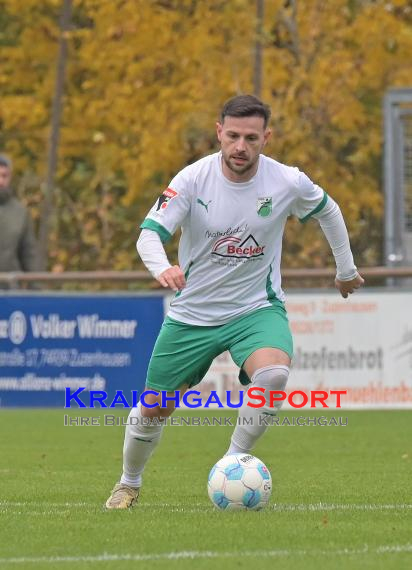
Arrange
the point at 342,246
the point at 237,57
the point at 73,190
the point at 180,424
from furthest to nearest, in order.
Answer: the point at 73,190 → the point at 237,57 → the point at 180,424 → the point at 342,246

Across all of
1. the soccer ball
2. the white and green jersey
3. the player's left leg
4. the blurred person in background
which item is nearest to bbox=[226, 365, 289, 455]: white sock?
the player's left leg

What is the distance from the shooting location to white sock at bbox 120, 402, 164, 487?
26.1 ft

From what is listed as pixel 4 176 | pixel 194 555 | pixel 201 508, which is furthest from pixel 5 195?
pixel 194 555

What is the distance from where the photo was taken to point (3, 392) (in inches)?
642

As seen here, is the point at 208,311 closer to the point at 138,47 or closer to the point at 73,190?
the point at 138,47

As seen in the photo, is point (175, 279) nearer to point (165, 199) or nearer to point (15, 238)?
point (165, 199)

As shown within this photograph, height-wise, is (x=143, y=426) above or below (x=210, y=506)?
above

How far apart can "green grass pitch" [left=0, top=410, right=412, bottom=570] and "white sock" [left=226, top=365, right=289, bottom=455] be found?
36cm

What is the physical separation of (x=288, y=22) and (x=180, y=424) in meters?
7.72

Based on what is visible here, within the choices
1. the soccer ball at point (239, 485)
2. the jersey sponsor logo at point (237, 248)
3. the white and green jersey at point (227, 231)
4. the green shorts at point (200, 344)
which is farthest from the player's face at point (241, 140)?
the soccer ball at point (239, 485)

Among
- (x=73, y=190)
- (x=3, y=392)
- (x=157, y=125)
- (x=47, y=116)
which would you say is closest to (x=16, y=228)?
(x=3, y=392)

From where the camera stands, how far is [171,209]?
25.5ft

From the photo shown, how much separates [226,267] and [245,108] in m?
0.83

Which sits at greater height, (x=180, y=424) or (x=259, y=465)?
(x=259, y=465)
